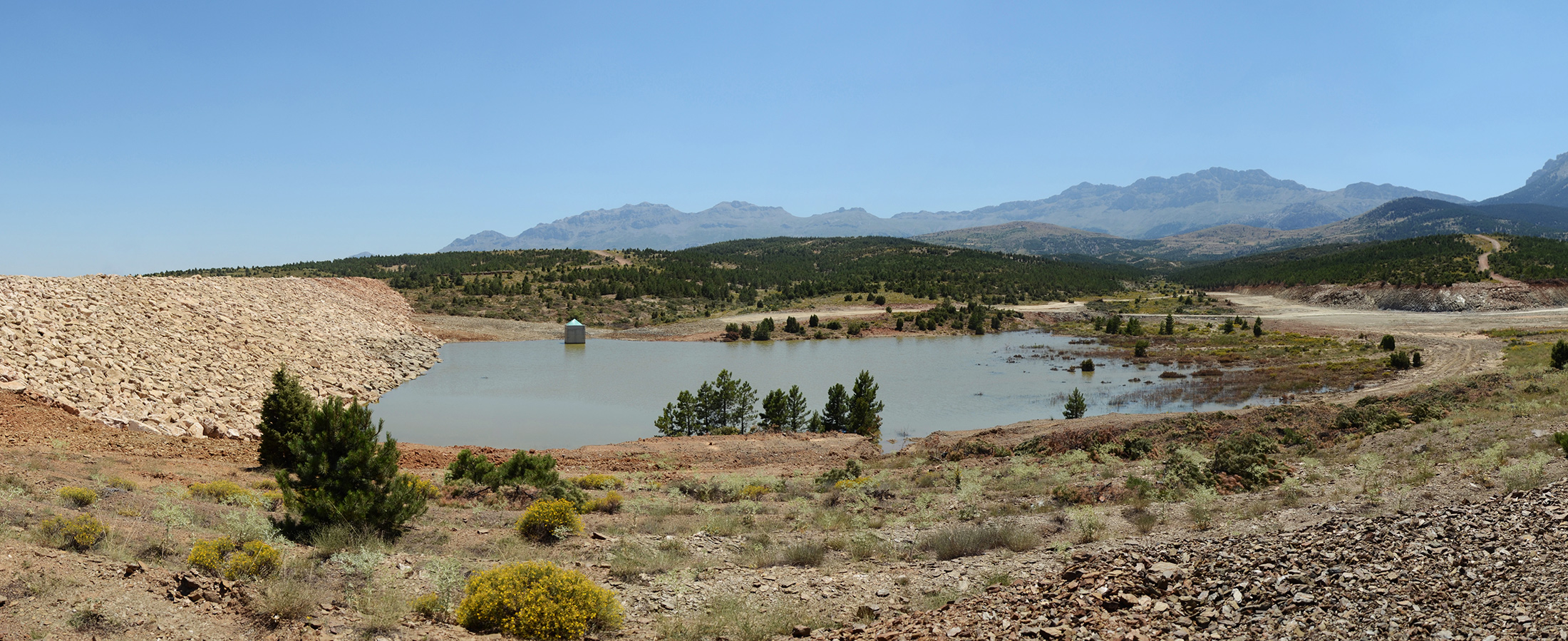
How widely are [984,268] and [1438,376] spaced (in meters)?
76.7

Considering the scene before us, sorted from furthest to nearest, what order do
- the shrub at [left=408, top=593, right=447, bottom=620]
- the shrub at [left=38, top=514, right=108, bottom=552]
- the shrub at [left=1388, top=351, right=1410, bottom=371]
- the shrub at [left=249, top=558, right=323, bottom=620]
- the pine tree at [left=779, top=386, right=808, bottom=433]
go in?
the shrub at [left=1388, top=351, right=1410, bottom=371], the pine tree at [left=779, top=386, right=808, bottom=433], the shrub at [left=38, top=514, right=108, bottom=552], the shrub at [left=408, top=593, right=447, bottom=620], the shrub at [left=249, top=558, right=323, bottom=620]

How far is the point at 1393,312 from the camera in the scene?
62594 millimetres

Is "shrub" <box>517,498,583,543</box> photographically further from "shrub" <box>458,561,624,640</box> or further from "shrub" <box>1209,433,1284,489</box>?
"shrub" <box>1209,433,1284,489</box>

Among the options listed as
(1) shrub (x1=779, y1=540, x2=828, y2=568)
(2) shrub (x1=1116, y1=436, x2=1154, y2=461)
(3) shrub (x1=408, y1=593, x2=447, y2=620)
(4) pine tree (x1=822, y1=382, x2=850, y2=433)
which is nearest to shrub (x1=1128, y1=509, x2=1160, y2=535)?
(1) shrub (x1=779, y1=540, x2=828, y2=568)

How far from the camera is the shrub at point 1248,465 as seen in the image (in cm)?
1198

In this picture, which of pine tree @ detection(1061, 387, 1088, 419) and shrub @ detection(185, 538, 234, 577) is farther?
pine tree @ detection(1061, 387, 1088, 419)

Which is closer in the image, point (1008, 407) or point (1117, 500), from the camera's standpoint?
point (1117, 500)

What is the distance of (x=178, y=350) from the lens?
24188mm

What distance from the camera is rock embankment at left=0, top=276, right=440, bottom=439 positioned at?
1831 cm

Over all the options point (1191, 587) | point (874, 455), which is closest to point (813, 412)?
point (874, 455)

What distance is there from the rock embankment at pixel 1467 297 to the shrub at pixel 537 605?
79.3 metres

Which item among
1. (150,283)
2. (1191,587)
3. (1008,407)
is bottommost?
(1008,407)

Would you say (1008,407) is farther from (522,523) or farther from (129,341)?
(129,341)

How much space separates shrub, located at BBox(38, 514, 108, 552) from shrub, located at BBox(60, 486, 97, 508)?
2.12m
